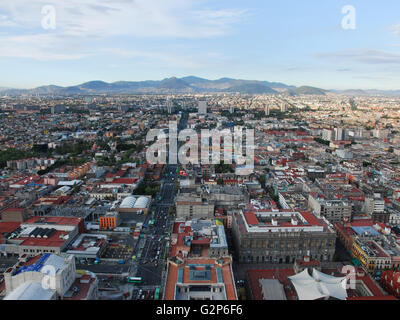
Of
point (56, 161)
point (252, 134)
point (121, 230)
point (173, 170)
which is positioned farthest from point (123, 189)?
point (252, 134)

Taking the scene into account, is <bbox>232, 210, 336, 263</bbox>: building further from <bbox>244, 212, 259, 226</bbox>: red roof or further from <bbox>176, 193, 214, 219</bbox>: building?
<bbox>176, 193, 214, 219</bbox>: building

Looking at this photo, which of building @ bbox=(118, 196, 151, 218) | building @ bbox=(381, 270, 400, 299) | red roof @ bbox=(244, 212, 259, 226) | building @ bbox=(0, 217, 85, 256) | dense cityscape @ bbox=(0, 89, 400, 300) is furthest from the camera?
building @ bbox=(118, 196, 151, 218)

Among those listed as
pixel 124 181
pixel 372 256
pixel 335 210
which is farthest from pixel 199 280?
pixel 124 181

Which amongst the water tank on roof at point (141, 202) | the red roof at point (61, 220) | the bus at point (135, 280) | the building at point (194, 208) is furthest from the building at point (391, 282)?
the red roof at point (61, 220)

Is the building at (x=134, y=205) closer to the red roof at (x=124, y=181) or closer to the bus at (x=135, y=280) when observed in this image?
the red roof at (x=124, y=181)

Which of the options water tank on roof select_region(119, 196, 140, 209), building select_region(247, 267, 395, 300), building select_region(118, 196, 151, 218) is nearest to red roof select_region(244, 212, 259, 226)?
building select_region(247, 267, 395, 300)

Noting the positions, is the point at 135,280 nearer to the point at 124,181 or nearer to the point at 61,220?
the point at 61,220
